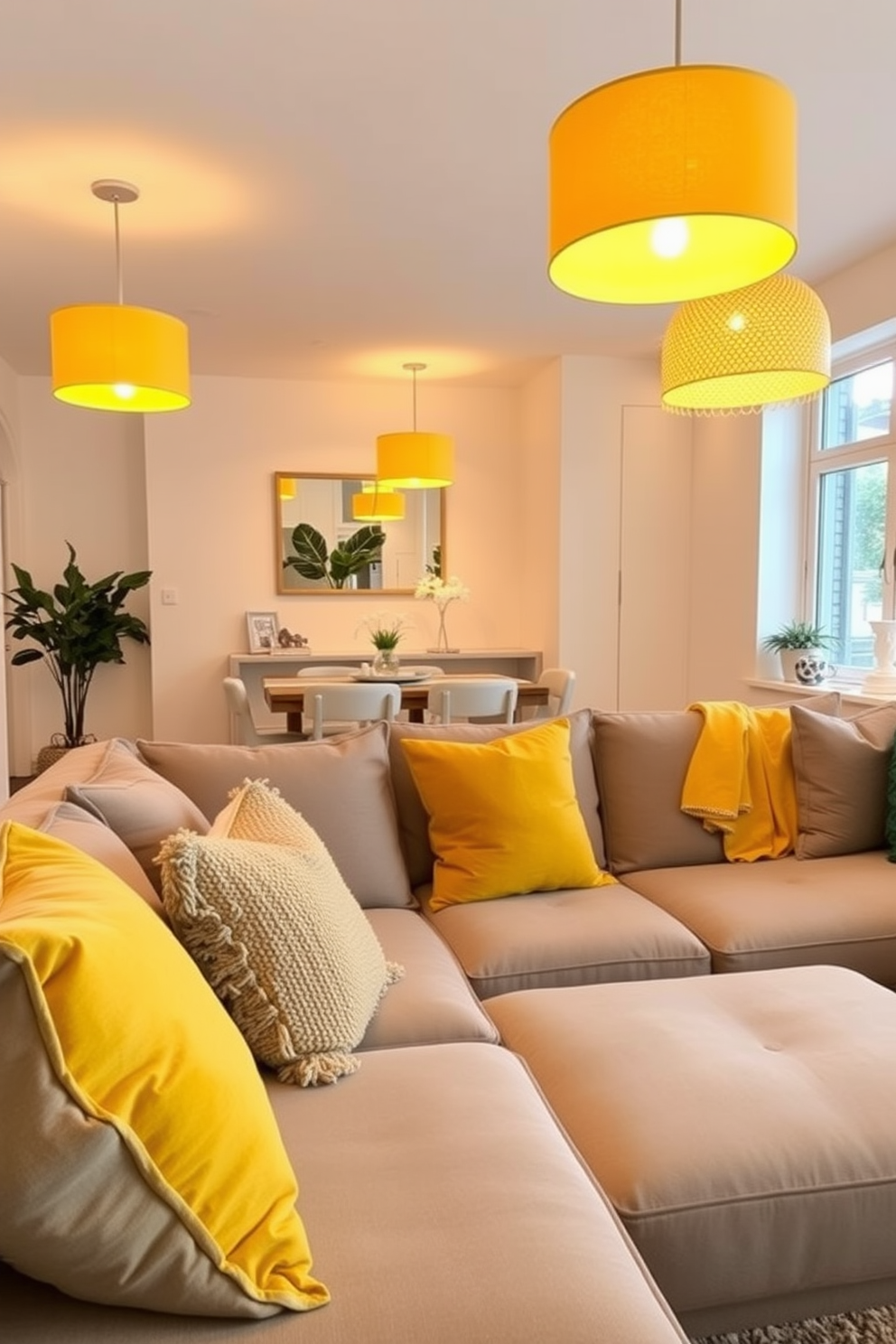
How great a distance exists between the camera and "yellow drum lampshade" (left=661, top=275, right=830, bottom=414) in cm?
221

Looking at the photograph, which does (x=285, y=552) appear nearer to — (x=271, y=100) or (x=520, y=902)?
(x=271, y=100)

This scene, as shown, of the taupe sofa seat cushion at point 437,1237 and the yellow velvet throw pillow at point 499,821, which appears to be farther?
the yellow velvet throw pillow at point 499,821

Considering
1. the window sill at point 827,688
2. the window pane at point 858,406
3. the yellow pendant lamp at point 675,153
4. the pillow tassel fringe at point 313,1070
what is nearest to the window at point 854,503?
the window pane at point 858,406

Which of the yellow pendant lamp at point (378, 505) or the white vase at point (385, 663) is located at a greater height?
the yellow pendant lamp at point (378, 505)

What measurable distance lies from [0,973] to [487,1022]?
106cm

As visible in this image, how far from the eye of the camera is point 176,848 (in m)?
1.30

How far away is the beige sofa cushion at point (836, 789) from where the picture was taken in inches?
102

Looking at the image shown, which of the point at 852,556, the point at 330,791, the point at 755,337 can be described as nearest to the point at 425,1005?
the point at 330,791

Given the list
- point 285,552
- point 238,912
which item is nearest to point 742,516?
point 285,552

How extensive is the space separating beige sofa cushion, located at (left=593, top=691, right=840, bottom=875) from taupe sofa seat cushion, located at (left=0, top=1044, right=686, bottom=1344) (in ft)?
4.15

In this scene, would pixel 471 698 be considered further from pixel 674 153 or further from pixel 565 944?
pixel 674 153

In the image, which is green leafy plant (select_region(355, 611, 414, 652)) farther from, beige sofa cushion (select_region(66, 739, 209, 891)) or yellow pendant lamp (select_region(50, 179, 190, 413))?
beige sofa cushion (select_region(66, 739, 209, 891))

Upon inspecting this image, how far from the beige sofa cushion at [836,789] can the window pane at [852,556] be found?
189 cm

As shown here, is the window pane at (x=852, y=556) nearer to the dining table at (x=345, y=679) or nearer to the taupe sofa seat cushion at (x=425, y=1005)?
the dining table at (x=345, y=679)
